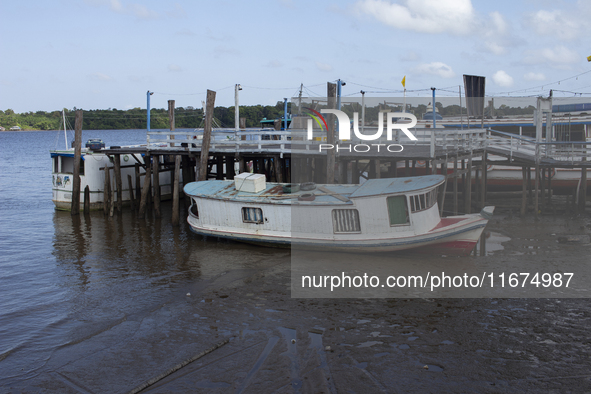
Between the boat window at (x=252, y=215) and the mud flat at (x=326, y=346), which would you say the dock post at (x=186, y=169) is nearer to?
the boat window at (x=252, y=215)

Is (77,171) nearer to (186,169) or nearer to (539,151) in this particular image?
(186,169)

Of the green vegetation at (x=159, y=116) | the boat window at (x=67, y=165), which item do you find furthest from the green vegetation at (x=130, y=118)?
the boat window at (x=67, y=165)

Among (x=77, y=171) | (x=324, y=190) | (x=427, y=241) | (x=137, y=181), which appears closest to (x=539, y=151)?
(x=427, y=241)

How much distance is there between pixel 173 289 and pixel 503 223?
45.6ft

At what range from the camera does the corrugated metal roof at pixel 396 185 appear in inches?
547

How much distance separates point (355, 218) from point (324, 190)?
1618mm

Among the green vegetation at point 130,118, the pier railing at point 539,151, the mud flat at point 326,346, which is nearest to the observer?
the mud flat at point 326,346

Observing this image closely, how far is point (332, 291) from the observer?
11938 millimetres

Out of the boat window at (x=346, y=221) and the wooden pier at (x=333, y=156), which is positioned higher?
the wooden pier at (x=333, y=156)

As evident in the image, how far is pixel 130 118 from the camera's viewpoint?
11256cm

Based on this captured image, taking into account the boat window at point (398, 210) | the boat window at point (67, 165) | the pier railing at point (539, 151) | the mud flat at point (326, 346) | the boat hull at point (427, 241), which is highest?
the pier railing at point (539, 151)

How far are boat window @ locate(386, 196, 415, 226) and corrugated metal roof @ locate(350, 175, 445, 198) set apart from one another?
28cm

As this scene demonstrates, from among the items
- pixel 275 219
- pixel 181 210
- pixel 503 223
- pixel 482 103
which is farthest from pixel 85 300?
pixel 482 103

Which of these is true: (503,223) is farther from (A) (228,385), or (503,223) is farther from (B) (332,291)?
(A) (228,385)
